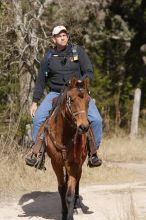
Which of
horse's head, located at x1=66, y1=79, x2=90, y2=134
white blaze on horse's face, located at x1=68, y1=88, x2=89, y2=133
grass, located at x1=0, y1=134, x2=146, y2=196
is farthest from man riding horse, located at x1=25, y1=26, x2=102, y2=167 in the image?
grass, located at x1=0, y1=134, x2=146, y2=196

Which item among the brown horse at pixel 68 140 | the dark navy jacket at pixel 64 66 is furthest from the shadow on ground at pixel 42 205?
the dark navy jacket at pixel 64 66

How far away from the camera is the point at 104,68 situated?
21.3 m

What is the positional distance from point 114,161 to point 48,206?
5104mm

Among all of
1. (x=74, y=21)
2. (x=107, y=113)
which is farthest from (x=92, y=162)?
(x=107, y=113)

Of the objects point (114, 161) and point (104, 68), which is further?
point (104, 68)

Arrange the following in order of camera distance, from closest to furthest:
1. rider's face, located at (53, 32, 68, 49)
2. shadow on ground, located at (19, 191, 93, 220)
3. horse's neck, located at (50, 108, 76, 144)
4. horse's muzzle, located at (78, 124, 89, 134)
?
horse's muzzle, located at (78, 124, 89, 134), horse's neck, located at (50, 108, 76, 144), rider's face, located at (53, 32, 68, 49), shadow on ground, located at (19, 191, 93, 220)

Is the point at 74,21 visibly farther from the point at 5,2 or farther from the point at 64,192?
the point at 64,192

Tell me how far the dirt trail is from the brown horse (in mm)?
613

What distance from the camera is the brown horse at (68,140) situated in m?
7.43

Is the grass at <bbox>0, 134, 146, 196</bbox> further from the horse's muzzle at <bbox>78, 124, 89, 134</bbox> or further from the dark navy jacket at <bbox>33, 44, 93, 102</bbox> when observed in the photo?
the horse's muzzle at <bbox>78, 124, 89, 134</bbox>

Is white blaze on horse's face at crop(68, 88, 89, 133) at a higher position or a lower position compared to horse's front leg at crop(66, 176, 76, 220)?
higher

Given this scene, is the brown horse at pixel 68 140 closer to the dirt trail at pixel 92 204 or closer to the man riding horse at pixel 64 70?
the man riding horse at pixel 64 70

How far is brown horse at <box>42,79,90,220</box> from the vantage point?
743cm

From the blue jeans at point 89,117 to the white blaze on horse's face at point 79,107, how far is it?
90 cm
